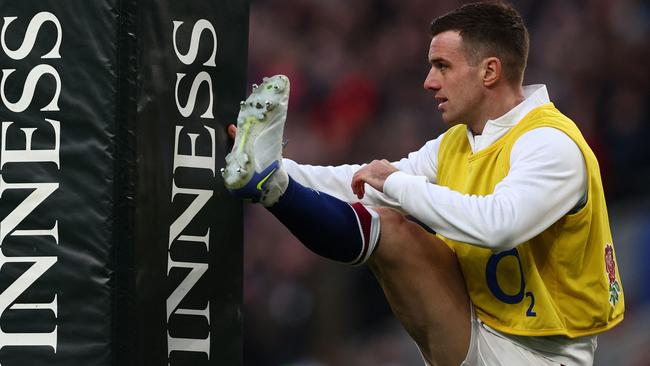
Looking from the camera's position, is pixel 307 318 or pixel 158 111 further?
pixel 307 318

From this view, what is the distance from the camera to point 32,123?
7.54 ft

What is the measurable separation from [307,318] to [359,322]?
9.1 inches

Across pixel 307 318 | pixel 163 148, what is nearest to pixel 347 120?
pixel 307 318

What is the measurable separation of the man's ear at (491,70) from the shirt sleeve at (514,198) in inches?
9.3

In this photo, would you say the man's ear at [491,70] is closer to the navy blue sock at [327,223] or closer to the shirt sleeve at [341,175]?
the shirt sleeve at [341,175]

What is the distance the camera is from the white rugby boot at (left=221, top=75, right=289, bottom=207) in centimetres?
230

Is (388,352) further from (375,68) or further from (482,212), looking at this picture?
(482,212)

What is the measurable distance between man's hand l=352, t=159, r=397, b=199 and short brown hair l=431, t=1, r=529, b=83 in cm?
38

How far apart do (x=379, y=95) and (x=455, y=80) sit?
2.13m

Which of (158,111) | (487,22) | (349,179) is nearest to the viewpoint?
(158,111)

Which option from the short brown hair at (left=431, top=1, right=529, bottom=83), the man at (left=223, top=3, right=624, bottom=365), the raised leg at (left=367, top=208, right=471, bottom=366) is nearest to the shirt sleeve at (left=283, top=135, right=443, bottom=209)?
the man at (left=223, top=3, right=624, bottom=365)

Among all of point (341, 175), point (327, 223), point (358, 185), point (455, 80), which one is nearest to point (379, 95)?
point (341, 175)

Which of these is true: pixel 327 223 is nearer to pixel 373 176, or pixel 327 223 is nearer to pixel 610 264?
pixel 373 176

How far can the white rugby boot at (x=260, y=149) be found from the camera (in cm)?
230
